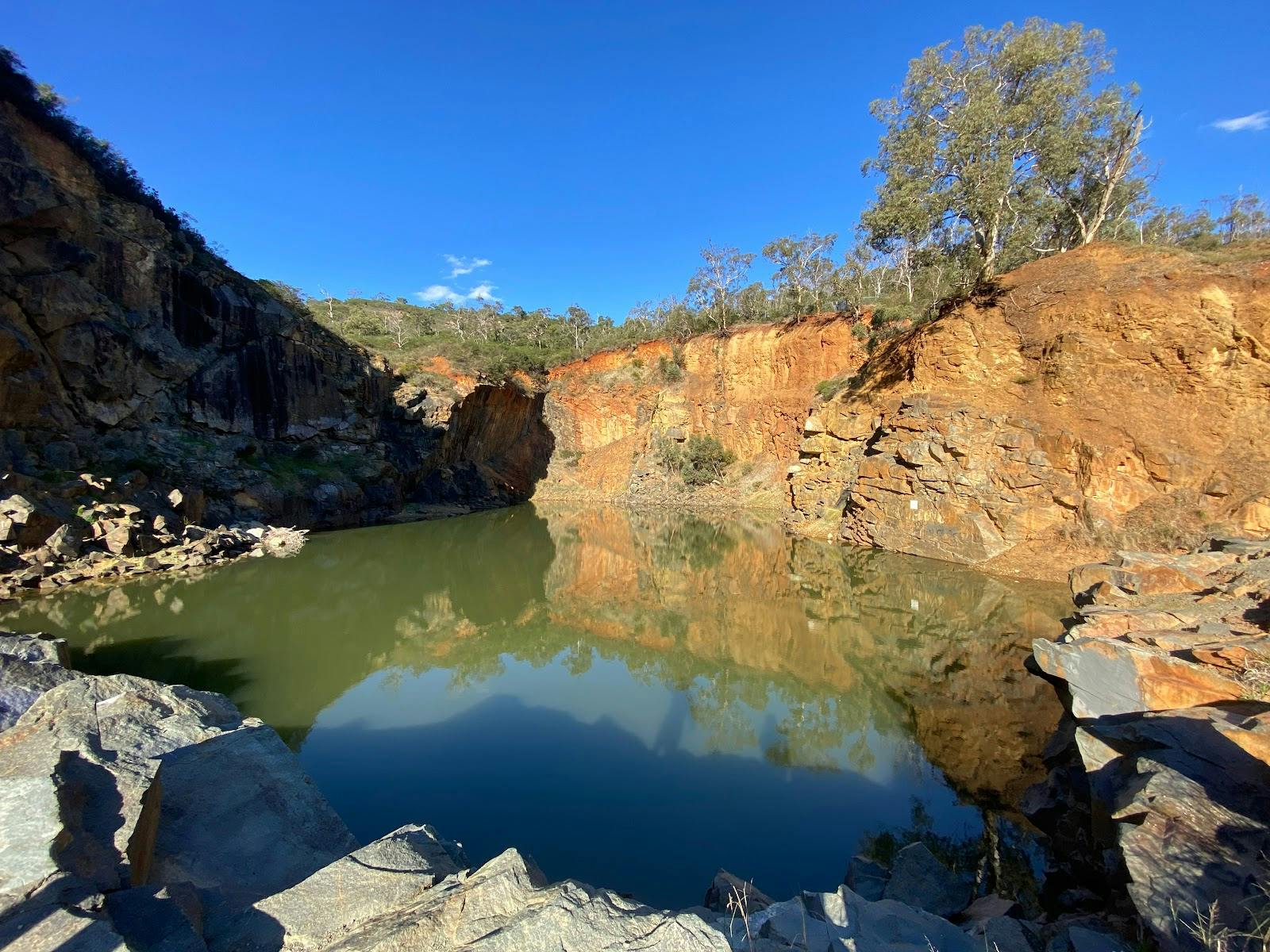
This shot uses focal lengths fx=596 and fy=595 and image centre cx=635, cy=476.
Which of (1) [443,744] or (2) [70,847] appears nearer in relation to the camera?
(2) [70,847]

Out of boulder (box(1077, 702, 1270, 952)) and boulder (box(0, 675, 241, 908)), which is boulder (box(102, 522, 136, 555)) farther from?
boulder (box(1077, 702, 1270, 952))

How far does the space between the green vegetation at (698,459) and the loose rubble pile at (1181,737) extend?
23671 millimetres

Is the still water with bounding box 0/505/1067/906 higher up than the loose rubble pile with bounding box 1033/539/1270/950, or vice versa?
the loose rubble pile with bounding box 1033/539/1270/950

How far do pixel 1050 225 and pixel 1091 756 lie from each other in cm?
2198

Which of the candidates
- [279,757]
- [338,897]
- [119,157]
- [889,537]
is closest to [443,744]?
[279,757]

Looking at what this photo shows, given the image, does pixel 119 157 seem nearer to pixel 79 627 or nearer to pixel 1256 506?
pixel 79 627

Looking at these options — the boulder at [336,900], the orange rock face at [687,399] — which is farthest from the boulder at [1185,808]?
the orange rock face at [687,399]

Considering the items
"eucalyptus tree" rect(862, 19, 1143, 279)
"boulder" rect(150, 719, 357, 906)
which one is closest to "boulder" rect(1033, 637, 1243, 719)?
"boulder" rect(150, 719, 357, 906)

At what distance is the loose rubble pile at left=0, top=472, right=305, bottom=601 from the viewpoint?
11.8 meters

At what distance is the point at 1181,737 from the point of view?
399 cm

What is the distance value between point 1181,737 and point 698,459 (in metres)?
28.1

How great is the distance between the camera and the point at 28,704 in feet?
12.8

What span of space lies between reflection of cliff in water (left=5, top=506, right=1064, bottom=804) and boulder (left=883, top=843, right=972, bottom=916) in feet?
4.73

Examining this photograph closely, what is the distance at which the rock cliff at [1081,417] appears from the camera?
1324 centimetres
